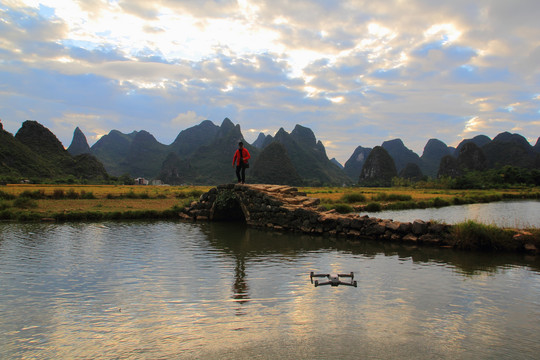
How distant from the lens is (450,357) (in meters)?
3.18

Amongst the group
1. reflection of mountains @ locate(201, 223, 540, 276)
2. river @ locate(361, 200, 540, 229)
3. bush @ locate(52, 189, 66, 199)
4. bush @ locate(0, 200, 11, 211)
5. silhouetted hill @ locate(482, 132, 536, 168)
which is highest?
silhouetted hill @ locate(482, 132, 536, 168)

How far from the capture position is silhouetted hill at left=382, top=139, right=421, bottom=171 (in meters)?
150

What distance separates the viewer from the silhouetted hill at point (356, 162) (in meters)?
164

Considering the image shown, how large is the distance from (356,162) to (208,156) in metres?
77.8

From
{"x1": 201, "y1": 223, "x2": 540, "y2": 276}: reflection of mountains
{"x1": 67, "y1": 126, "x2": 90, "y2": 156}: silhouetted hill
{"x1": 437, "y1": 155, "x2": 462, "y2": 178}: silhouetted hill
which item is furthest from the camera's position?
{"x1": 67, "y1": 126, "x2": 90, "y2": 156}: silhouetted hill

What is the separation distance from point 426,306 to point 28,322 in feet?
14.8

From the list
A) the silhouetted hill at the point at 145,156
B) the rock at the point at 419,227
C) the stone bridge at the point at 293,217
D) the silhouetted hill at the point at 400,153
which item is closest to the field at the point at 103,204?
the stone bridge at the point at 293,217

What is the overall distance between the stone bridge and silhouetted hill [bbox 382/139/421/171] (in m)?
145

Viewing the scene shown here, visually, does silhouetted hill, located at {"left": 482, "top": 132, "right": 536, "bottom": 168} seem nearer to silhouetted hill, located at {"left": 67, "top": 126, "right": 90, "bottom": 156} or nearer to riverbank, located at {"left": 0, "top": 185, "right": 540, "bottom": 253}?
riverbank, located at {"left": 0, "top": 185, "right": 540, "bottom": 253}

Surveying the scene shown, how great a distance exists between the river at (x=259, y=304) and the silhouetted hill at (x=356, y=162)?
157231mm

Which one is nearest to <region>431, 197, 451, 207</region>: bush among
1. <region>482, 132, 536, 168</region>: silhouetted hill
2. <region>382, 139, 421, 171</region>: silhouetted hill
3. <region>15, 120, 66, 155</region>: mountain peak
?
<region>482, 132, 536, 168</region>: silhouetted hill

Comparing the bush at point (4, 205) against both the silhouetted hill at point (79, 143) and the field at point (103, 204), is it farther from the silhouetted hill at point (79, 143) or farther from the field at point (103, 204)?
the silhouetted hill at point (79, 143)

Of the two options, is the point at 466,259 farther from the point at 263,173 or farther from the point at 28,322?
the point at 263,173

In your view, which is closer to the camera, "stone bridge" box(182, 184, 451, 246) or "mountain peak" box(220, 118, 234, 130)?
"stone bridge" box(182, 184, 451, 246)
